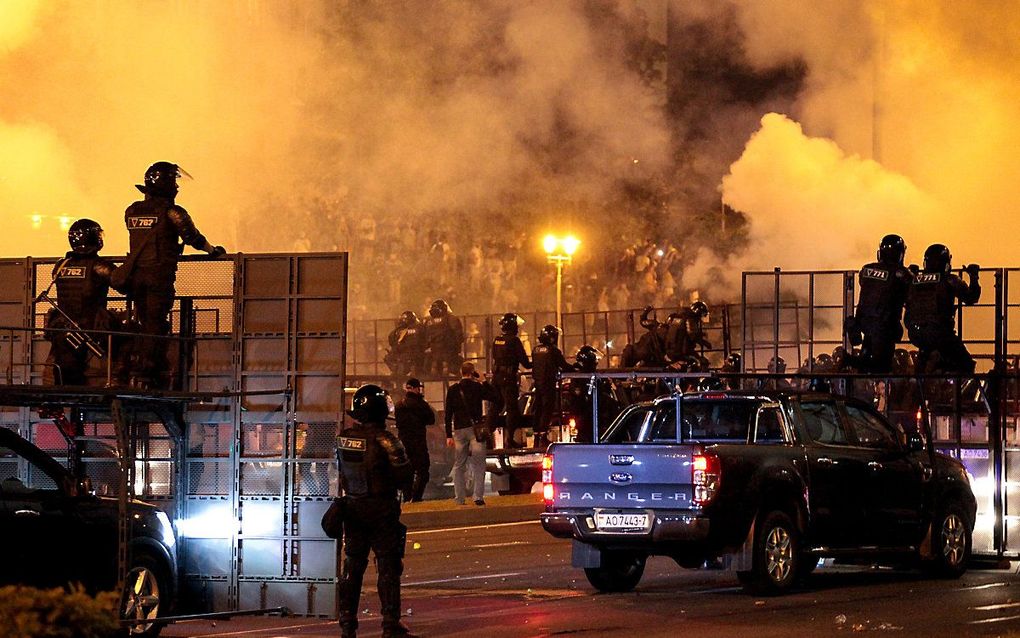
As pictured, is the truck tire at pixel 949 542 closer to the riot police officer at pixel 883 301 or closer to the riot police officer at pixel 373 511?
the riot police officer at pixel 883 301

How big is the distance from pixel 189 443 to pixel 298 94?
2181 cm

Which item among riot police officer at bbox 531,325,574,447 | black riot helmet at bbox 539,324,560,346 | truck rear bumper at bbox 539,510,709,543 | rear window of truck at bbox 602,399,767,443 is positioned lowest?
truck rear bumper at bbox 539,510,709,543

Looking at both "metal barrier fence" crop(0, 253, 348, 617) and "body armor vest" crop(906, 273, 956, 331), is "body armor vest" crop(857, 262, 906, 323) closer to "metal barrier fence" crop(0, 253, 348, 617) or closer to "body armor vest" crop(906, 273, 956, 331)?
"body armor vest" crop(906, 273, 956, 331)

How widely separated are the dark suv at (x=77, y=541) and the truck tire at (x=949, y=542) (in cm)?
591

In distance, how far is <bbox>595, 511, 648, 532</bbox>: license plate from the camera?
1253 centimetres

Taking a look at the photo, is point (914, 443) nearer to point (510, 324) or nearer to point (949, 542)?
point (949, 542)

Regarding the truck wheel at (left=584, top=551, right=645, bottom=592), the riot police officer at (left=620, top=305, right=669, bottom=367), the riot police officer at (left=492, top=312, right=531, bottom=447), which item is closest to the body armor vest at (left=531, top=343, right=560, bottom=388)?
the riot police officer at (left=492, top=312, right=531, bottom=447)

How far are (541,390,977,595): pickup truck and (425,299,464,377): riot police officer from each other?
12156 mm

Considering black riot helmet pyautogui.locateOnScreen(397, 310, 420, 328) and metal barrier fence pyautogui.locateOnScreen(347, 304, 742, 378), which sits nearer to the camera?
black riot helmet pyautogui.locateOnScreen(397, 310, 420, 328)

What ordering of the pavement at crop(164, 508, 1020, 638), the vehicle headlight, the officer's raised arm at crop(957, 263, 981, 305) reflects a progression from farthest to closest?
the officer's raised arm at crop(957, 263, 981, 305)
the vehicle headlight
the pavement at crop(164, 508, 1020, 638)

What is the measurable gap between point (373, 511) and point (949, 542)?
223 inches

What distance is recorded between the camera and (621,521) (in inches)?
497

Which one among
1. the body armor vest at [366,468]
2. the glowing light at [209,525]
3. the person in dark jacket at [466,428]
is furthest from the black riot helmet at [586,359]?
the body armor vest at [366,468]

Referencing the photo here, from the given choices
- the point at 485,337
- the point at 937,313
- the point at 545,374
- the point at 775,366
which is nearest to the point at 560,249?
the point at 485,337
